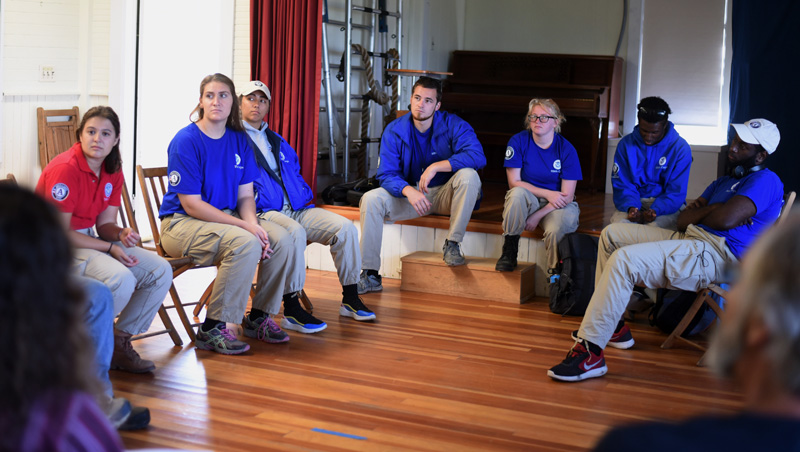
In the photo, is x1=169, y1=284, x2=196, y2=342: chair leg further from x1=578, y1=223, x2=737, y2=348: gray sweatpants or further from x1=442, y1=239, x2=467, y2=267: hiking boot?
x1=578, y1=223, x2=737, y2=348: gray sweatpants

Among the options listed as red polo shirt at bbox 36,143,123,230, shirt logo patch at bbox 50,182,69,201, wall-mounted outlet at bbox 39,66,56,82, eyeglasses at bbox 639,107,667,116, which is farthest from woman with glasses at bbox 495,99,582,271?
wall-mounted outlet at bbox 39,66,56,82

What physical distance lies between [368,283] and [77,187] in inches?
79.8

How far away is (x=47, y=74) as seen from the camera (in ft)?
19.5

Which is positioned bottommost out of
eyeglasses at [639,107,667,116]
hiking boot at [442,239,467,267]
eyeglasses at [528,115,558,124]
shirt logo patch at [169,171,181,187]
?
hiking boot at [442,239,467,267]

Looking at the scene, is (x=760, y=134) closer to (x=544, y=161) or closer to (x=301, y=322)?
(x=544, y=161)

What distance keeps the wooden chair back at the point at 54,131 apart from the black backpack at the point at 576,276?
3.62m

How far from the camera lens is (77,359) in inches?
39.8

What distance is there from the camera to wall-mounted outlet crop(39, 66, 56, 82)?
589 cm

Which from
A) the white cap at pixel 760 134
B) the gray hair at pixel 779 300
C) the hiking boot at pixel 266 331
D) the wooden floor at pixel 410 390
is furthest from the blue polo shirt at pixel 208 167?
the gray hair at pixel 779 300

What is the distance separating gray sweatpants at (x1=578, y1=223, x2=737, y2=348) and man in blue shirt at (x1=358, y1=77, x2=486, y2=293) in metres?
1.30

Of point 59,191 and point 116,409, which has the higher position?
point 59,191

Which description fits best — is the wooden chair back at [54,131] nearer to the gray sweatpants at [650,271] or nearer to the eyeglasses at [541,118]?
the eyeglasses at [541,118]

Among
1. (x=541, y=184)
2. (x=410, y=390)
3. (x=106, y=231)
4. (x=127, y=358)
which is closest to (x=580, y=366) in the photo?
(x=410, y=390)

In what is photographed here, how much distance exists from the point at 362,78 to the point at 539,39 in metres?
2.49
